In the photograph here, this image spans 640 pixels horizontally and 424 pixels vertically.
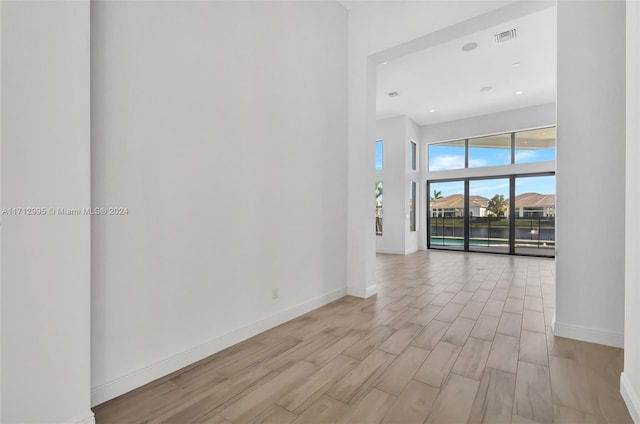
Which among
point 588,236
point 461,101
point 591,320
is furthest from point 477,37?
point 591,320

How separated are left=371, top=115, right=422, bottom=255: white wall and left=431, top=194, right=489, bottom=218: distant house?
3.77 feet

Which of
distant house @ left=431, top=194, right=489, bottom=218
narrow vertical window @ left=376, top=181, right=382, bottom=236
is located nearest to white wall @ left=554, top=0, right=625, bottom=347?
narrow vertical window @ left=376, top=181, right=382, bottom=236

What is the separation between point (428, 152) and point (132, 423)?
8.75 meters

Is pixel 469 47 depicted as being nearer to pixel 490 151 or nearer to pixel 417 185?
pixel 490 151

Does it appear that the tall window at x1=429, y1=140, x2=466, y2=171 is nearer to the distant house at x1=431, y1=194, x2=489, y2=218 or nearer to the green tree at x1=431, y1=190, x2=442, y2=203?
the green tree at x1=431, y1=190, x2=442, y2=203

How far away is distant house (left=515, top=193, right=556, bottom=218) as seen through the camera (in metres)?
7.15

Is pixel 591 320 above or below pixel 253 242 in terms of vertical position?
below

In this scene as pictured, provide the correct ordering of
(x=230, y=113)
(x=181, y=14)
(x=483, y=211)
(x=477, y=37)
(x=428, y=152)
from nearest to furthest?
(x=181, y=14) < (x=230, y=113) < (x=477, y=37) < (x=483, y=211) < (x=428, y=152)

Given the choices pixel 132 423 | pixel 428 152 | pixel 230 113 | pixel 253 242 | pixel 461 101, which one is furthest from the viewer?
pixel 428 152

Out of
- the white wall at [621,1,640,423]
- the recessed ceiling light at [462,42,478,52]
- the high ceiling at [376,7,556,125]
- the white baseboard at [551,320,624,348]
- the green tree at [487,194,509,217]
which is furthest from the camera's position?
the green tree at [487,194,509,217]

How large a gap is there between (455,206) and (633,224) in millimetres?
7017

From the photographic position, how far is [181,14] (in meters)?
2.01

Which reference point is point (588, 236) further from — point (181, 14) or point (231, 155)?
point (181, 14)
